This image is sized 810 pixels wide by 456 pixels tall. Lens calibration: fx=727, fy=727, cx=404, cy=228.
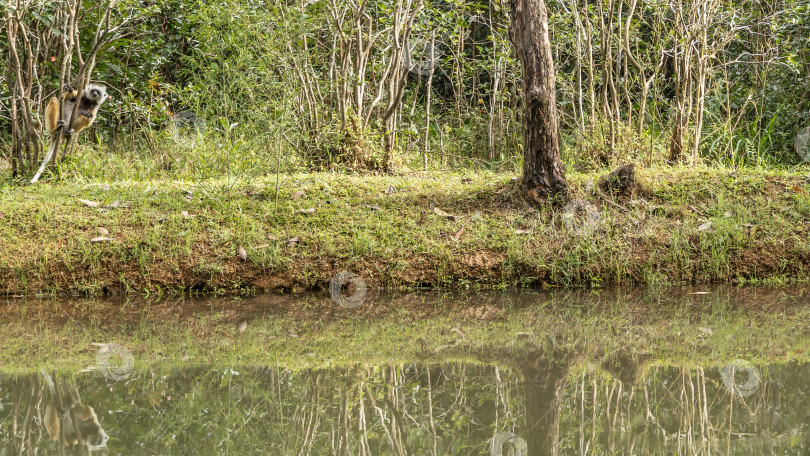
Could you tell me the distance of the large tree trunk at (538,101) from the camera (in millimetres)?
5066

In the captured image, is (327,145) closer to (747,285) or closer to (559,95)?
(747,285)

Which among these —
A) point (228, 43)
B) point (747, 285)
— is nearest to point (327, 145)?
point (228, 43)

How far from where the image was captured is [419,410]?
2492 mm

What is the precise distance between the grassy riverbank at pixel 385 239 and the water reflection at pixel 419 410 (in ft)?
5.73

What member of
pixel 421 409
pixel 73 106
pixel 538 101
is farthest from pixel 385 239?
pixel 73 106

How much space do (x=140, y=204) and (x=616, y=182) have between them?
135 inches

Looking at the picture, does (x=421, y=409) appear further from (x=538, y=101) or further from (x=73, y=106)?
(x=73, y=106)

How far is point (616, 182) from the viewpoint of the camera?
534cm

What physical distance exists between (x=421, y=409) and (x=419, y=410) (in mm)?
11

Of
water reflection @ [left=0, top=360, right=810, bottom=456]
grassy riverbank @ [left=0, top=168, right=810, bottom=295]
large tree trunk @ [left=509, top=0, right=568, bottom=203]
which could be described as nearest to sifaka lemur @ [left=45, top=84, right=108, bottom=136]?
grassy riverbank @ [left=0, top=168, right=810, bottom=295]

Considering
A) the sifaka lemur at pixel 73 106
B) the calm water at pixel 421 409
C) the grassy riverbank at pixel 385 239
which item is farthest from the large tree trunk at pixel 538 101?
the sifaka lemur at pixel 73 106

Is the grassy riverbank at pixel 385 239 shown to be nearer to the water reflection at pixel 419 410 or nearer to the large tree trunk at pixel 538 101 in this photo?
the large tree trunk at pixel 538 101

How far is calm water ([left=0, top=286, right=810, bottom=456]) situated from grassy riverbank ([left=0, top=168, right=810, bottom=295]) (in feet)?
5.47

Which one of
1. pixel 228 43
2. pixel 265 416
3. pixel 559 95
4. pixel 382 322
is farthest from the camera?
pixel 559 95
